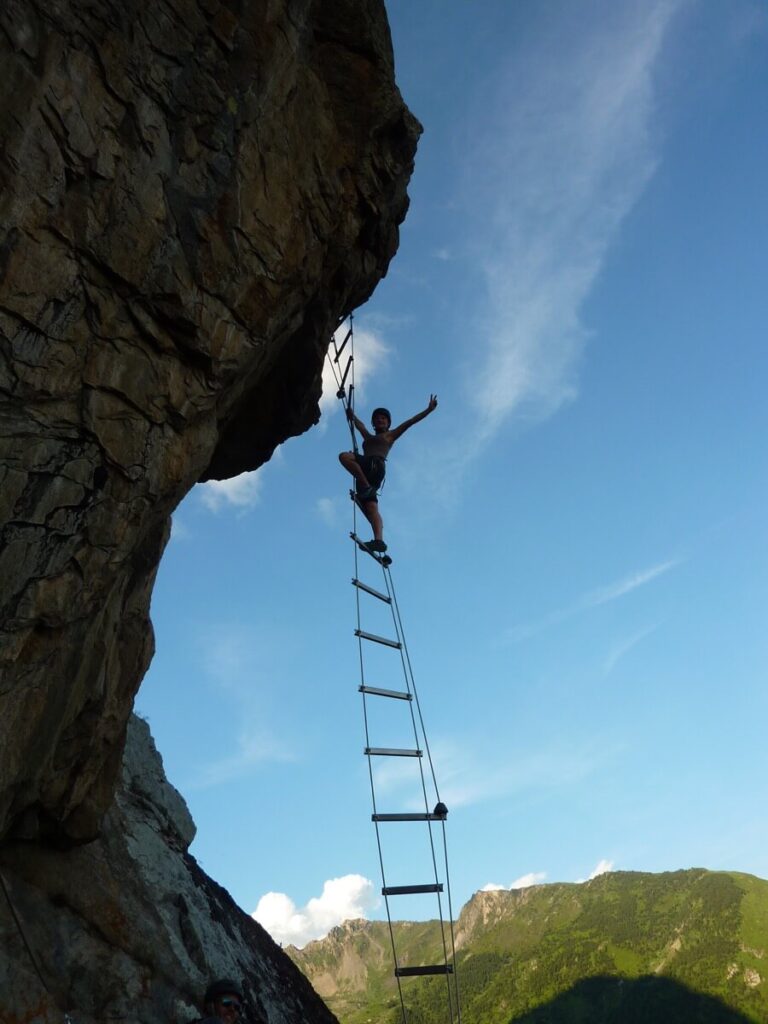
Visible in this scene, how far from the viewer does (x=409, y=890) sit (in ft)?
36.1

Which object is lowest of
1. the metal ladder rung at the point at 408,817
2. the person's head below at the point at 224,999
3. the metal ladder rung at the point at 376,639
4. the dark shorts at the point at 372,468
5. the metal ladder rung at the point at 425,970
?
the person's head below at the point at 224,999

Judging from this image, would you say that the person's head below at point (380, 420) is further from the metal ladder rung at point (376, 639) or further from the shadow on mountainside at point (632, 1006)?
the shadow on mountainside at point (632, 1006)

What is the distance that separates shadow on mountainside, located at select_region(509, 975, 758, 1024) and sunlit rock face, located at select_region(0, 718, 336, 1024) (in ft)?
397

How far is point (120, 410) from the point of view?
846cm

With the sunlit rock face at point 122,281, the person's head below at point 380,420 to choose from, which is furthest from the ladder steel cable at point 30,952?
the person's head below at point 380,420

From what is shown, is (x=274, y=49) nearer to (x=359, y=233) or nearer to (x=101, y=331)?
(x=359, y=233)

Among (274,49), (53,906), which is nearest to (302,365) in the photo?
(274,49)

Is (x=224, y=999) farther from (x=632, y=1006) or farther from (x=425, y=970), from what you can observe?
(x=632, y=1006)

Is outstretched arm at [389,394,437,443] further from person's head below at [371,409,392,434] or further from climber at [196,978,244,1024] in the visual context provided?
climber at [196,978,244,1024]

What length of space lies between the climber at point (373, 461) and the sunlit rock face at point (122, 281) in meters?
4.14

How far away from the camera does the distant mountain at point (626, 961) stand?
373 feet

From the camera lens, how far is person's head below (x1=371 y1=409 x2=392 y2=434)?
52.6 feet

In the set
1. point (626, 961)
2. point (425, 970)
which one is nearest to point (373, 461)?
point (425, 970)

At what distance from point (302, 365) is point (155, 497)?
4973mm
